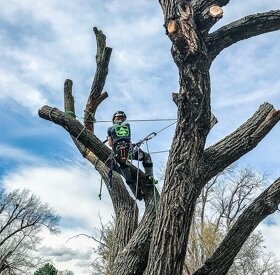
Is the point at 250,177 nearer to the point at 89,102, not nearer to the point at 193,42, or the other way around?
the point at 89,102

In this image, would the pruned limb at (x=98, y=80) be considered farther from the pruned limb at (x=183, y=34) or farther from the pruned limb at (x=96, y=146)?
the pruned limb at (x=183, y=34)

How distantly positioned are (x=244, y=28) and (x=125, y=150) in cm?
199

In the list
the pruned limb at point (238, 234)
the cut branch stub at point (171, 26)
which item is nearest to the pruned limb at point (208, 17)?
the cut branch stub at point (171, 26)

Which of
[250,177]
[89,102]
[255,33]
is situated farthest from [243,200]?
[255,33]

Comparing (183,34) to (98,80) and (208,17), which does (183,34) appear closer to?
(208,17)

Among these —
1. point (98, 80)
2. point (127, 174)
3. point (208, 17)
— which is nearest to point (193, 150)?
point (208, 17)

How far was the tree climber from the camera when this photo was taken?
17.2ft

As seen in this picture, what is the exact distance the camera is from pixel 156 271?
4.01 metres

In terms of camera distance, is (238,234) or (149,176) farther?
(149,176)

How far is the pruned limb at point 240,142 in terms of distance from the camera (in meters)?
4.62

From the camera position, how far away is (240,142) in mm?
4707

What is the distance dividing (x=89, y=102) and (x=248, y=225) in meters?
3.07

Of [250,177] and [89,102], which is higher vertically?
[250,177]

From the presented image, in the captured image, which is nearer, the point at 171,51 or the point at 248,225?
the point at 171,51
